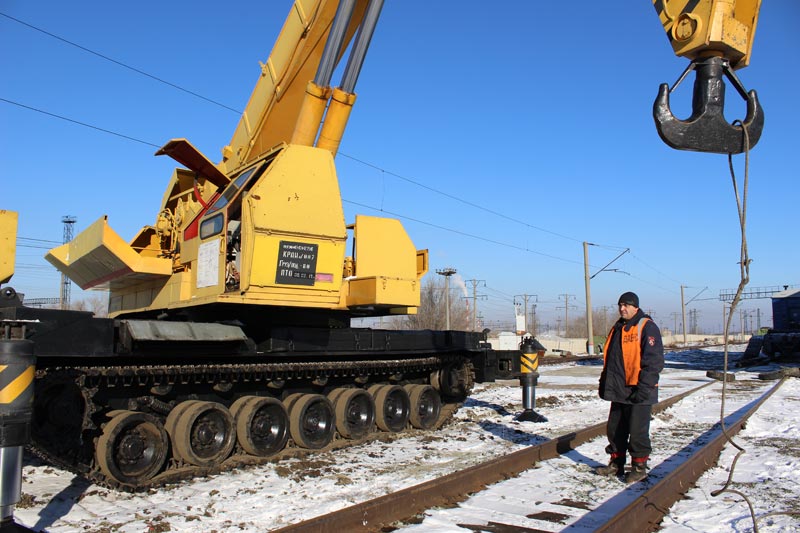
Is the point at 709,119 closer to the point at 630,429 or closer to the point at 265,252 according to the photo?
the point at 630,429

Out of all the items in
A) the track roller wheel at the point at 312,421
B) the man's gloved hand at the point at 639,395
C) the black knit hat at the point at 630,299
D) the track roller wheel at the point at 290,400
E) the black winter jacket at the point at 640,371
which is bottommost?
the track roller wheel at the point at 312,421

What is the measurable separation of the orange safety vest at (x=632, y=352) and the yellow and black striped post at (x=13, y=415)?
4.77 meters

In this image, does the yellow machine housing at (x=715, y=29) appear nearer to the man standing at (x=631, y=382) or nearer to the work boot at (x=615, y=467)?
the man standing at (x=631, y=382)

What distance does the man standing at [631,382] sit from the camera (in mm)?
6129

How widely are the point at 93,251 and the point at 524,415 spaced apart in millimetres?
6651

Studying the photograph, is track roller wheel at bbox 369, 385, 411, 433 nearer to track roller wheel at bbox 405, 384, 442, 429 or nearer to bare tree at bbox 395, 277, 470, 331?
track roller wheel at bbox 405, 384, 442, 429

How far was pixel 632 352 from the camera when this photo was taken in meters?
6.27

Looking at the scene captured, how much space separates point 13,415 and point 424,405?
6464 mm

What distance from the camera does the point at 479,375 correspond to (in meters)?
10.6

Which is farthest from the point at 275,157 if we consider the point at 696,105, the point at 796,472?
the point at 796,472

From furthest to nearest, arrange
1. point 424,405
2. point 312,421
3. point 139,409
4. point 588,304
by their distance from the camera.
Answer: point 588,304 → point 424,405 → point 312,421 → point 139,409

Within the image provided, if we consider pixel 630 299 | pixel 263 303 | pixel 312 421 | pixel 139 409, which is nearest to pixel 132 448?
pixel 139 409

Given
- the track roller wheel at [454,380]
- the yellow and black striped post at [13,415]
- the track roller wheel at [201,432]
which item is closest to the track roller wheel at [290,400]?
the track roller wheel at [201,432]

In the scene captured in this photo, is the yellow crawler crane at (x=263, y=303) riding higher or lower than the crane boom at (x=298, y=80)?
lower
